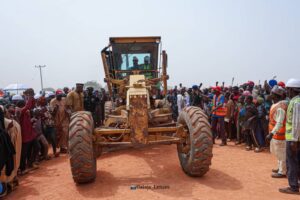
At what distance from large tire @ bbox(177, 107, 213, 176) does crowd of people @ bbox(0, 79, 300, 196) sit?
1.12 meters

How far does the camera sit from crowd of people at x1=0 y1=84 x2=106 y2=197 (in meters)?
5.01

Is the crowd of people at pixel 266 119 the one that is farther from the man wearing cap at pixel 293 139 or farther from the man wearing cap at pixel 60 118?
the man wearing cap at pixel 60 118

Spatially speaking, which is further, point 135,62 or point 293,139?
point 135,62

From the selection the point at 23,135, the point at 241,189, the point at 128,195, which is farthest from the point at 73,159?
the point at 241,189

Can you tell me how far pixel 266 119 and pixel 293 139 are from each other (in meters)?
3.89

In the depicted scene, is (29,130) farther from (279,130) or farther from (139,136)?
(279,130)

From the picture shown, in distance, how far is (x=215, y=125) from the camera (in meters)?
9.87

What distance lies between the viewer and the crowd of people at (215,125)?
479cm

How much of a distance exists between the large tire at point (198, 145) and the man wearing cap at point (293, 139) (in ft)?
4.24

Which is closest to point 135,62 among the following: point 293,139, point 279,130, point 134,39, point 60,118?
point 134,39

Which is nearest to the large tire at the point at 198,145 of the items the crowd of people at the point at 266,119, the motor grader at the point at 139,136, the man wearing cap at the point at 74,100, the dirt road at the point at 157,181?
the motor grader at the point at 139,136

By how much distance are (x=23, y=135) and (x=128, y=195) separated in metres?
3.26

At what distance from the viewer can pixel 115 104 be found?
893 centimetres

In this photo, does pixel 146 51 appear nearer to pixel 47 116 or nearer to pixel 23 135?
pixel 47 116
